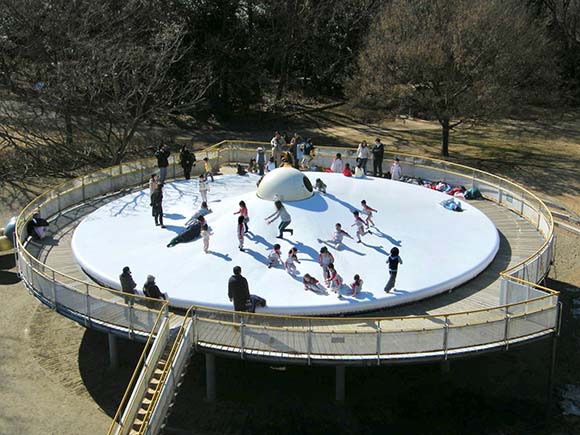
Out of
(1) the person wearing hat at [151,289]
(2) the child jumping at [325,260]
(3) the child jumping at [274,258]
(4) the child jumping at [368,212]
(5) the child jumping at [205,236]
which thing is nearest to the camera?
(1) the person wearing hat at [151,289]

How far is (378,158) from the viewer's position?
113ft

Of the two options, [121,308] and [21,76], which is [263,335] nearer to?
[121,308]

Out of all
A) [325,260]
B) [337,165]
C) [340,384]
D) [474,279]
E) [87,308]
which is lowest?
[340,384]

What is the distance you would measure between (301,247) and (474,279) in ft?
19.2

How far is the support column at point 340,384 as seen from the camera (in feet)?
70.3

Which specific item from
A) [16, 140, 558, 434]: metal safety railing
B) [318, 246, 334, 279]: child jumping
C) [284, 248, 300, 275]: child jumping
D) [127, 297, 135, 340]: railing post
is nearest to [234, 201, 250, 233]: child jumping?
[284, 248, 300, 275]: child jumping

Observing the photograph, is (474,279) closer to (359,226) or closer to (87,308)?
(359,226)

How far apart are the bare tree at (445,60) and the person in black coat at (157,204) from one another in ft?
74.8

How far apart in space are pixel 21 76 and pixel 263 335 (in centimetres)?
4056

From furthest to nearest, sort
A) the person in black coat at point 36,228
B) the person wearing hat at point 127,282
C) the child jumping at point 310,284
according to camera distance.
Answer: the person in black coat at point 36,228, the child jumping at point 310,284, the person wearing hat at point 127,282

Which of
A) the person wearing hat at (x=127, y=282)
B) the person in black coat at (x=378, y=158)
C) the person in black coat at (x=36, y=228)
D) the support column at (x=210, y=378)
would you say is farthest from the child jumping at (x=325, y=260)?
the person in black coat at (x=378, y=158)

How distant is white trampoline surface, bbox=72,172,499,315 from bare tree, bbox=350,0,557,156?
15.5 m

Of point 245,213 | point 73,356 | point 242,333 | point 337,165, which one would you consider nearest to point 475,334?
point 242,333

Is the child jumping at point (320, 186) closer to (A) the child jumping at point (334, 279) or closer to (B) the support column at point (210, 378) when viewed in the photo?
(A) the child jumping at point (334, 279)
